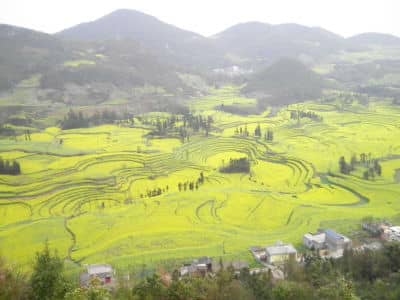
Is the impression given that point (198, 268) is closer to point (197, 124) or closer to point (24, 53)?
point (197, 124)

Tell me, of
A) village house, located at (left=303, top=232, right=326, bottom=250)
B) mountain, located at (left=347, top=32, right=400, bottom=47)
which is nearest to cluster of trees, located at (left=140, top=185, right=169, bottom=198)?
village house, located at (left=303, top=232, right=326, bottom=250)

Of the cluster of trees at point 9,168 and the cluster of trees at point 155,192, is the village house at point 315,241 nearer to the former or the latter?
the cluster of trees at point 155,192

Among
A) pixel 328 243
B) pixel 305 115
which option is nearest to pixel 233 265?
pixel 328 243

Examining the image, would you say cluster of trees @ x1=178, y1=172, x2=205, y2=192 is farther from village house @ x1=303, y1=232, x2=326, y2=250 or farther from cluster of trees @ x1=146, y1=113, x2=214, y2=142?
cluster of trees @ x1=146, y1=113, x2=214, y2=142

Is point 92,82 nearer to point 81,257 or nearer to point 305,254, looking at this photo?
point 81,257

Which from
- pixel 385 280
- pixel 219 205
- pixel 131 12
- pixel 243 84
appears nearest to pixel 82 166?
pixel 219 205
